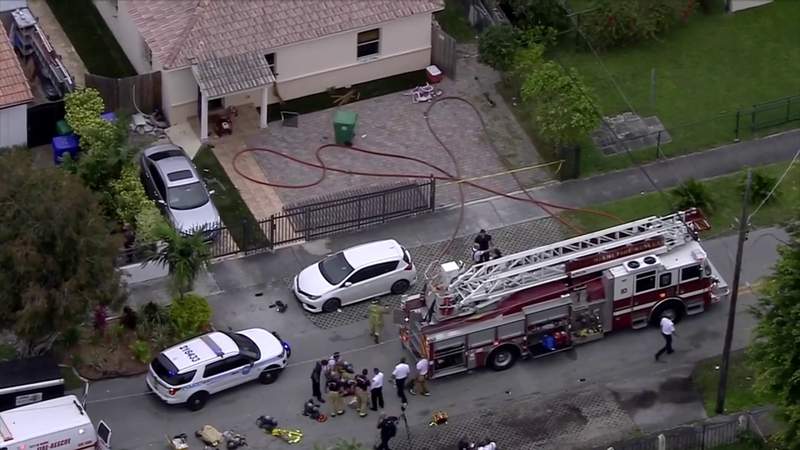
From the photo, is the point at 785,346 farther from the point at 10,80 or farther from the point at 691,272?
the point at 10,80

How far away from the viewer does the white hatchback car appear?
53.8 metres

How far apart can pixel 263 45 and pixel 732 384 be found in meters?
19.5

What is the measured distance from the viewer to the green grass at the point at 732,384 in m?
51.4

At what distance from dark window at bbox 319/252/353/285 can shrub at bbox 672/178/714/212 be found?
11.1 m

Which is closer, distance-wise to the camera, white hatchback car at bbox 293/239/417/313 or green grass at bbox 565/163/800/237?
white hatchback car at bbox 293/239/417/313

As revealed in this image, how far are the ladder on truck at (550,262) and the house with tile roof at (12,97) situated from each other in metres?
16.0

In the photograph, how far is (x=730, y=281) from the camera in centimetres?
5562

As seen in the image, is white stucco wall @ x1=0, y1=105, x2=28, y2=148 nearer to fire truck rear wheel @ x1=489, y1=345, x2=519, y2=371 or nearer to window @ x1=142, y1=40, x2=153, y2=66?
window @ x1=142, y1=40, x2=153, y2=66

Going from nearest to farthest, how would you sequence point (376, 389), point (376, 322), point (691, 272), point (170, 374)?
point (170, 374) < point (376, 389) < point (376, 322) < point (691, 272)

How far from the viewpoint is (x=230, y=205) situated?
58.1 m

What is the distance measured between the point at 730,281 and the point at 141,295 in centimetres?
1803

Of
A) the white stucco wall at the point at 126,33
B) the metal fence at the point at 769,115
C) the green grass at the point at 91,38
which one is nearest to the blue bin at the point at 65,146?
the white stucco wall at the point at 126,33

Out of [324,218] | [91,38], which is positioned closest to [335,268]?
[324,218]

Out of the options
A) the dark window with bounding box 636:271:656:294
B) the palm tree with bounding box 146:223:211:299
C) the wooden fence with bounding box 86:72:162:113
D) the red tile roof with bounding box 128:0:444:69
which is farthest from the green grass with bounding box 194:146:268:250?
the dark window with bounding box 636:271:656:294
